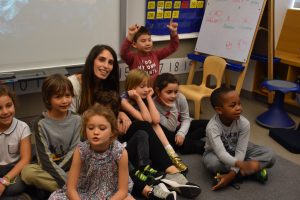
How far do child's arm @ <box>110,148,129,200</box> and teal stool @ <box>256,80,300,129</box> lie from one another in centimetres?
188

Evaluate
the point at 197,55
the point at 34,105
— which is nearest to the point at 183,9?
the point at 197,55

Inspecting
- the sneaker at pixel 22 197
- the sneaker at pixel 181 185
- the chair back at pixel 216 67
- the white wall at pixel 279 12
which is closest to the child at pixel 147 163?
the sneaker at pixel 181 185

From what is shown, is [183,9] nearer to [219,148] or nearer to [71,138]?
[219,148]

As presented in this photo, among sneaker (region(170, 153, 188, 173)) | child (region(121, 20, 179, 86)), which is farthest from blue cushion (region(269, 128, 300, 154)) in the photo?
child (region(121, 20, 179, 86))

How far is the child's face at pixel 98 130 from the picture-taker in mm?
1513

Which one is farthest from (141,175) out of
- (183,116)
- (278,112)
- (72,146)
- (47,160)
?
(278,112)

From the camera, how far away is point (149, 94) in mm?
2307

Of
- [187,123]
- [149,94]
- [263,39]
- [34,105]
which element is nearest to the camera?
[149,94]

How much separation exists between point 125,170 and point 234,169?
0.80 m

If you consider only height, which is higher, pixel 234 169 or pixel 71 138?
pixel 71 138

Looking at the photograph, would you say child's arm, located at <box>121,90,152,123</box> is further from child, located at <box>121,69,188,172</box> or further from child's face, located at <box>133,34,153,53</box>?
child's face, located at <box>133,34,153,53</box>

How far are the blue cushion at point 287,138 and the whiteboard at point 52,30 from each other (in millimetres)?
1620

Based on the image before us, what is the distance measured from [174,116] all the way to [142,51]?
649 millimetres

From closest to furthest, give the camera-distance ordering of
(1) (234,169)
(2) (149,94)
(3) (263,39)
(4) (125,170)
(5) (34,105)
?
(4) (125,170) → (1) (234,169) → (2) (149,94) → (5) (34,105) → (3) (263,39)
